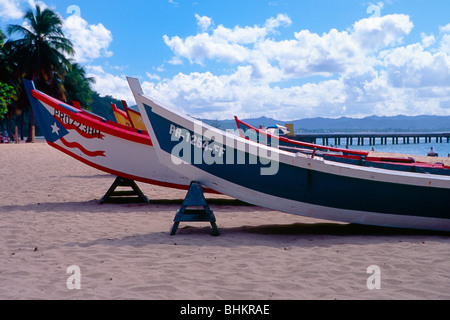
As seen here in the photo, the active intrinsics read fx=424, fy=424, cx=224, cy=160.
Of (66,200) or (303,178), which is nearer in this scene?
(303,178)

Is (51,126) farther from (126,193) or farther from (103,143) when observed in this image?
(126,193)

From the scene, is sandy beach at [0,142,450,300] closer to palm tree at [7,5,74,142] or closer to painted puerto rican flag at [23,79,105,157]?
painted puerto rican flag at [23,79,105,157]

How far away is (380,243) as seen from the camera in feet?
15.5

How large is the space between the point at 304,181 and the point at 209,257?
156 centimetres

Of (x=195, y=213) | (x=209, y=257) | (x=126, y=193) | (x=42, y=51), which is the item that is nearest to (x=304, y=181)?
(x=195, y=213)

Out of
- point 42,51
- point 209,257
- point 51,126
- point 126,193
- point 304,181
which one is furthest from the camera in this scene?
point 42,51

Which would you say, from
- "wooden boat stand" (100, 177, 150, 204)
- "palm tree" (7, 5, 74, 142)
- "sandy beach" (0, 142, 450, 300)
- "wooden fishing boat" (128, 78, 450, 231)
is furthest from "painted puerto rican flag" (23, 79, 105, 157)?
"palm tree" (7, 5, 74, 142)

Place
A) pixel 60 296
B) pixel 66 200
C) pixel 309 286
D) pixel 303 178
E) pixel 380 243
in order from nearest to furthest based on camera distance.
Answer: pixel 60 296 → pixel 309 286 → pixel 380 243 → pixel 303 178 → pixel 66 200

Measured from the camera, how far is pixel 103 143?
25.9 ft

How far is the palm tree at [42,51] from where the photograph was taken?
108ft
